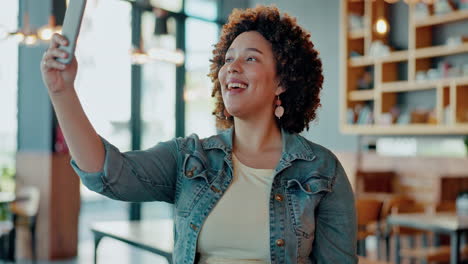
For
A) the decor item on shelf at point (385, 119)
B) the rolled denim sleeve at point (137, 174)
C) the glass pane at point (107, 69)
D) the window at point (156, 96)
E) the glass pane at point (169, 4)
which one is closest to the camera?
the rolled denim sleeve at point (137, 174)

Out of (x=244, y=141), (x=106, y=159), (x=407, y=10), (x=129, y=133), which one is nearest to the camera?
(x=106, y=159)

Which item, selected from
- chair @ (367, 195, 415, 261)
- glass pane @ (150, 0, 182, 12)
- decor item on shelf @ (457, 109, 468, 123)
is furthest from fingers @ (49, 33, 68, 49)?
glass pane @ (150, 0, 182, 12)

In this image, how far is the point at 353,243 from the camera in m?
1.44

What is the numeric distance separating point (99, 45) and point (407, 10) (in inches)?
150

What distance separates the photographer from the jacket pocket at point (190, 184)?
1.39 metres

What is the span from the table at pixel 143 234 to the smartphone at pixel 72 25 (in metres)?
1.51

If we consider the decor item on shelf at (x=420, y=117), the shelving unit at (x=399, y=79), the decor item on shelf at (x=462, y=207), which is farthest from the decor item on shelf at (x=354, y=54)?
the decor item on shelf at (x=462, y=207)

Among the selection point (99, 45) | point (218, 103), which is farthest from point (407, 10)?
point (218, 103)

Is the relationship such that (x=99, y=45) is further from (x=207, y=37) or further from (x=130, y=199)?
(x=130, y=199)

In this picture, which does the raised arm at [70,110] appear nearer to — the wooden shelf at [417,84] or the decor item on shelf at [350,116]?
the wooden shelf at [417,84]

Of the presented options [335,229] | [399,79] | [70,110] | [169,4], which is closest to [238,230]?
[335,229]

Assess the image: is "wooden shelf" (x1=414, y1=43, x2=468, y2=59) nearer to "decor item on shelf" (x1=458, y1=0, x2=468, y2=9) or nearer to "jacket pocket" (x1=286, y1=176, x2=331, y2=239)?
"decor item on shelf" (x1=458, y1=0, x2=468, y2=9)

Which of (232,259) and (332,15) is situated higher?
(332,15)

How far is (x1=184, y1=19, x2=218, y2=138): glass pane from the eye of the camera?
26.1ft
